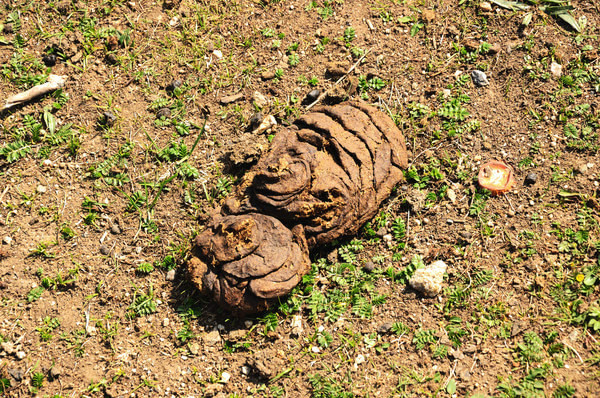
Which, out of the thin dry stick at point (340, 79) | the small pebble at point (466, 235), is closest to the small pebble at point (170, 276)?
the thin dry stick at point (340, 79)

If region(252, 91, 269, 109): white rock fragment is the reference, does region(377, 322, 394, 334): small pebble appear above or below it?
below

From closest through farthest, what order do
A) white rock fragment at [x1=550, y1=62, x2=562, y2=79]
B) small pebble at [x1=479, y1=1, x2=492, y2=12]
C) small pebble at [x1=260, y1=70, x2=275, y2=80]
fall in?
white rock fragment at [x1=550, y1=62, x2=562, y2=79] → small pebble at [x1=260, y1=70, x2=275, y2=80] → small pebble at [x1=479, y1=1, x2=492, y2=12]

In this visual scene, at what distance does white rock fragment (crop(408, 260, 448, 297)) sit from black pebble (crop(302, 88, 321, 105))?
6.11 ft

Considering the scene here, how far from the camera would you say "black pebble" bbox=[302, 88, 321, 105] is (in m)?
4.65

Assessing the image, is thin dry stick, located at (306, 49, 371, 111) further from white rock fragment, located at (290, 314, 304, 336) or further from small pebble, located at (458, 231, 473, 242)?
white rock fragment, located at (290, 314, 304, 336)

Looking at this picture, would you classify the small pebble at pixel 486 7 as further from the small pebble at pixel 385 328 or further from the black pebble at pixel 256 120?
the small pebble at pixel 385 328

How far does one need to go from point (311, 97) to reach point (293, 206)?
1.42 meters

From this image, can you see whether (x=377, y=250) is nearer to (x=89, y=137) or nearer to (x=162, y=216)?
(x=162, y=216)

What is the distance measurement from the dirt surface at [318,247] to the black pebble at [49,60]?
29 mm

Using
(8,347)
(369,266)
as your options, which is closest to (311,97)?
(369,266)

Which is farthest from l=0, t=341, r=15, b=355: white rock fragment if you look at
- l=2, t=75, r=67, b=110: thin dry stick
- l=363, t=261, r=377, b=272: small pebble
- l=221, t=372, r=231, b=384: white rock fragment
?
l=363, t=261, r=377, b=272: small pebble

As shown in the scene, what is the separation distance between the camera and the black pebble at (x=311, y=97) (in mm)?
4652

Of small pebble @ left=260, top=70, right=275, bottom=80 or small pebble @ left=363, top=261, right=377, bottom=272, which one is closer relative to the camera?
small pebble @ left=363, top=261, right=377, bottom=272

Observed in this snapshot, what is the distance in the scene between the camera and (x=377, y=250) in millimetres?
4129
